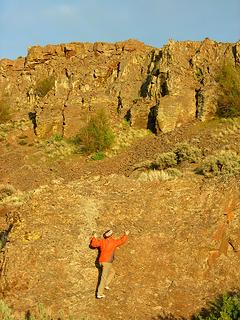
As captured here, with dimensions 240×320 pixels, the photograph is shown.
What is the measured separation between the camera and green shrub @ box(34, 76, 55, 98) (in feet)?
134

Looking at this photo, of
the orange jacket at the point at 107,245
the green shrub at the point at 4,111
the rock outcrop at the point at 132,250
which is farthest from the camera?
the green shrub at the point at 4,111

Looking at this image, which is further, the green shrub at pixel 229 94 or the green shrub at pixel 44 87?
the green shrub at pixel 44 87

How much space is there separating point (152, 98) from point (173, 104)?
8.10ft

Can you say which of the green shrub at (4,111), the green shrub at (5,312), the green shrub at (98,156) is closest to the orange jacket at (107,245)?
the green shrub at (5,312)

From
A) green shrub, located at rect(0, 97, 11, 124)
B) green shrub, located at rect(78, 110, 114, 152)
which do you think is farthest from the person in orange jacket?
green shrub, located at rect(0, 97, 11, 124)

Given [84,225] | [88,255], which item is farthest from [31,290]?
[84,225]

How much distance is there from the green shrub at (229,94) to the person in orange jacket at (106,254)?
19860 mm

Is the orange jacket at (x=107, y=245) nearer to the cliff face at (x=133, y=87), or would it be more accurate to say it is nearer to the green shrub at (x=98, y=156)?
the green shrub at (x=98, y=156)

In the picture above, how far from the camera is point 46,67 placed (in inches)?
1713

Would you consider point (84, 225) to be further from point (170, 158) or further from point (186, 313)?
point (170, 158)

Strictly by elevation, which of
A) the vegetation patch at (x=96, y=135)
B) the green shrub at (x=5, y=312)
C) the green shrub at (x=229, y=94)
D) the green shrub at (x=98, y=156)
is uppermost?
the green shrub at (x=229, y=94)

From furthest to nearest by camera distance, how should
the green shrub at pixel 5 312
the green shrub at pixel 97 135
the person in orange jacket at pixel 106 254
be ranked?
1. the green shrub at pixel 97 135
2. the person in orange jacket at pixel 106 254
3. the green shrub at pixel 5 312

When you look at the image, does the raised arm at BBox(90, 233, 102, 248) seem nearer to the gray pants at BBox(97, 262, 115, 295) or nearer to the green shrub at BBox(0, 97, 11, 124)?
the gray pants at BBox(97, 262, 115, 295)

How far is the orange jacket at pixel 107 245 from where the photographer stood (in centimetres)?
1038
